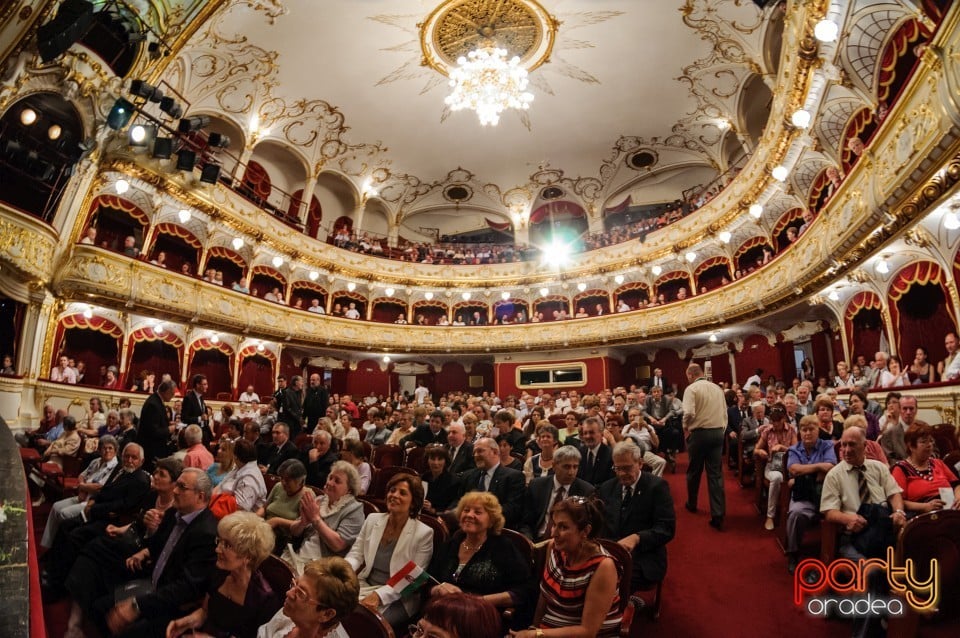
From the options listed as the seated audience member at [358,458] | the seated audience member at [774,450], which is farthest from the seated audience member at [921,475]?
the seated audience member at [358,458]

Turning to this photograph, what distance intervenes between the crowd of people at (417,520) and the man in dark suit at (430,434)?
1.34 feet

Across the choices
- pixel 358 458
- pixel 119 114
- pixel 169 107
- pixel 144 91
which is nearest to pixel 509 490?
pixel 358 458

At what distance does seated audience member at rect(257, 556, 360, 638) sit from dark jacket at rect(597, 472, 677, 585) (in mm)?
1556

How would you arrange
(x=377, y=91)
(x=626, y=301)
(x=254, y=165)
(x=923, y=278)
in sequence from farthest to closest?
A: (x=626, y=301), (x=254, y=165), (x=377, y=91), (x=923, y=278)

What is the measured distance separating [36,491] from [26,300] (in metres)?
4.81

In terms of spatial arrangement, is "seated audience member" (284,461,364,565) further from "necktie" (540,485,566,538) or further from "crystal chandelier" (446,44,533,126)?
"crystal chandelier" (446,44,533,126)

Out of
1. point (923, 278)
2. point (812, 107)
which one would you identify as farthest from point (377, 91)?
point (923, 278)

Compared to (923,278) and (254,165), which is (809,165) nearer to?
(923,278)

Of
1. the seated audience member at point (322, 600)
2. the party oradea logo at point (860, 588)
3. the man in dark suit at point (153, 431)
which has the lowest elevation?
the party oradea logo at point (860, 588)

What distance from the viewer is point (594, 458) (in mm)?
3795

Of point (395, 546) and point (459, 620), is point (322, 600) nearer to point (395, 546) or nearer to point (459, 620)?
point (459, 620)

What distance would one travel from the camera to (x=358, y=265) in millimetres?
16219

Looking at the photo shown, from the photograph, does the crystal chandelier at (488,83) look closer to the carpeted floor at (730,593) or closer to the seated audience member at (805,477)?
the seated audience member at (805,477)

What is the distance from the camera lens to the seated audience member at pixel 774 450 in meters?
3.94
